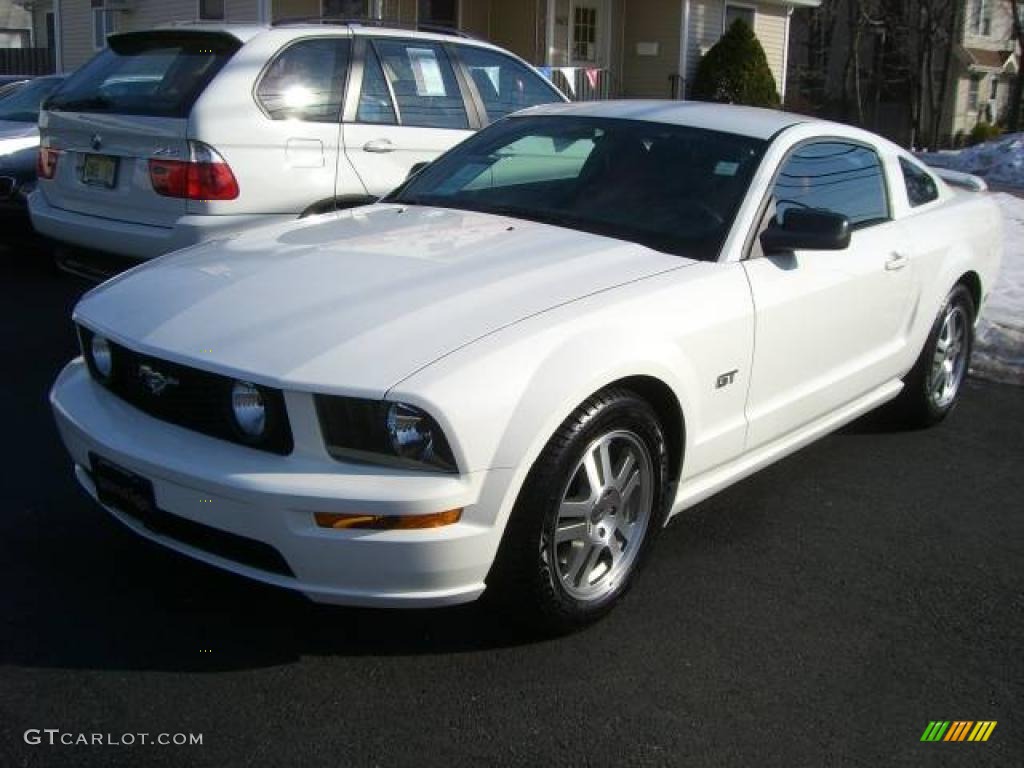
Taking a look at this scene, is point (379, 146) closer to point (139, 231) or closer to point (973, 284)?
point (139, 231)

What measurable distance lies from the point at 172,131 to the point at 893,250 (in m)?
3.57

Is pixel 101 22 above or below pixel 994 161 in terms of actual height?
above

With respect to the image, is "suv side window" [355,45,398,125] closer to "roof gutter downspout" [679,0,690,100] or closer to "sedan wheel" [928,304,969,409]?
"sedan wheel" [928,304,969,409]

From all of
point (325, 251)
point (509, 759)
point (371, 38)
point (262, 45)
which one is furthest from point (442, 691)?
point (371, 38)

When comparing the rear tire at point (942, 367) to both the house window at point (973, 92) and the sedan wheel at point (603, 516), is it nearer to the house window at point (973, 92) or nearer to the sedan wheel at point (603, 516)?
the sedan wheel at point (603, 516)

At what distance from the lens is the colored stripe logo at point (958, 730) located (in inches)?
119

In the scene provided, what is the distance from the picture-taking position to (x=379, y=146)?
6406 mm

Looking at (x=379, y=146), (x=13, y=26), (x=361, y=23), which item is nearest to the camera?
(x=379, y=146)

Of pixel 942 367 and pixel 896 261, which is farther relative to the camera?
pixel 942 367

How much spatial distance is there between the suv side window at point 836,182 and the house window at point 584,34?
1751cm

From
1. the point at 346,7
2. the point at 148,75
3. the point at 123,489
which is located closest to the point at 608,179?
the point at 123,489

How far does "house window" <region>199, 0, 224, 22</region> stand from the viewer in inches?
765
